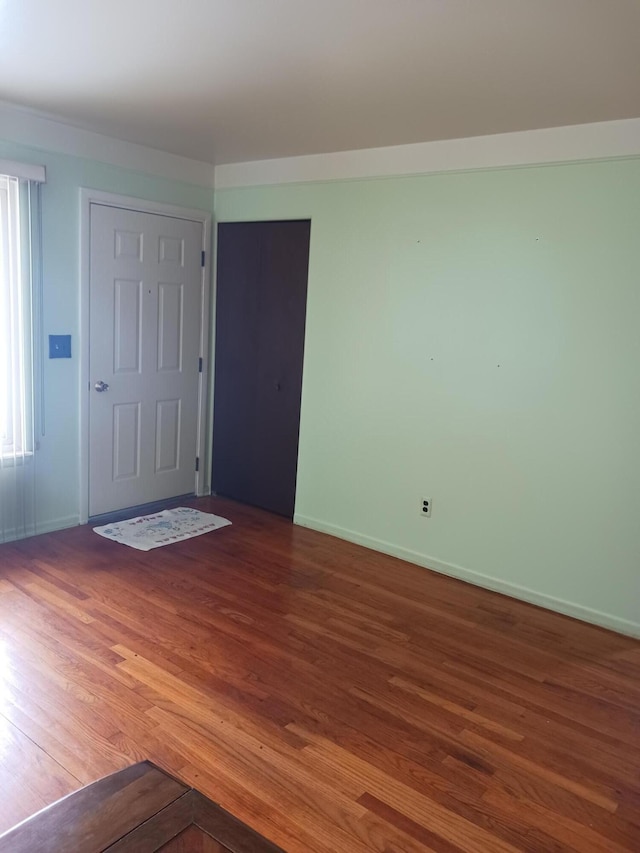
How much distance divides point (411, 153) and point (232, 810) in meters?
3.32

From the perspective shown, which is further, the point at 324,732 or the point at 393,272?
the point at 393,272

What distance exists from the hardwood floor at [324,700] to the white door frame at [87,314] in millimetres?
721

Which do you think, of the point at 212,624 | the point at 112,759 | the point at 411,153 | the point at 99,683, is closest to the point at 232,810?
the point at 112,759

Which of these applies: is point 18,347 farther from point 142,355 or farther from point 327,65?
point 327,65

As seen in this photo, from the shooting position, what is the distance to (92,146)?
13.0ft

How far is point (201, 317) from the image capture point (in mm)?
4840

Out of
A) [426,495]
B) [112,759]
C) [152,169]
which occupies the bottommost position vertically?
[112,759]

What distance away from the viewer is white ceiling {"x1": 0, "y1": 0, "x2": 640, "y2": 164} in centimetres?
216

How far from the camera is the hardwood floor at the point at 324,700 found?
203cm

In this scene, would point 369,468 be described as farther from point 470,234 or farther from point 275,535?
point 470,234

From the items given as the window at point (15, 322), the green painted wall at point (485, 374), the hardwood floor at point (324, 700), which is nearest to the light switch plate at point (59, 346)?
the window at point (15, 322)

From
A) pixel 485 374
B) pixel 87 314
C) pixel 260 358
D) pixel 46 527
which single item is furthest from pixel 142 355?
pixel 485 374

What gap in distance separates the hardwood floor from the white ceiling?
95.1 inches

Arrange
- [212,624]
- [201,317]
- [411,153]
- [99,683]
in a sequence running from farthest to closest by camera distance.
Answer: [201,317]
[411,153]
[212,624]
[99,683]
